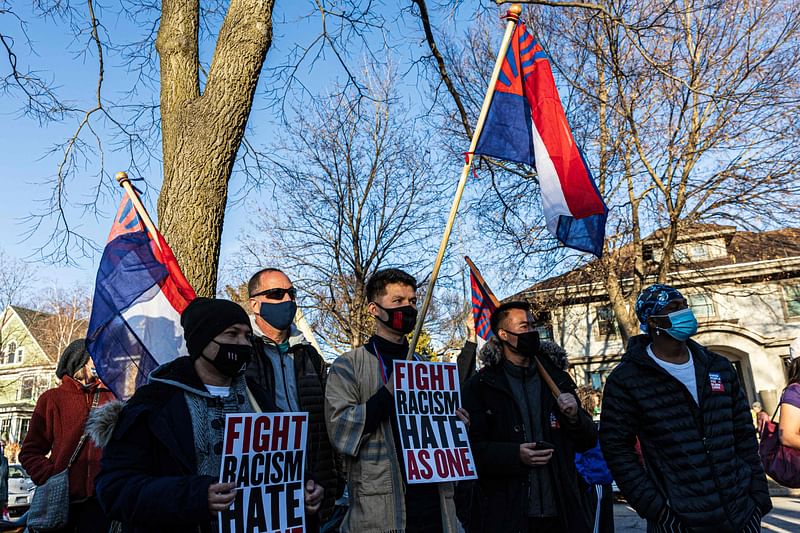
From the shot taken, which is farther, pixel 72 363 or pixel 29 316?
pixel 29 316

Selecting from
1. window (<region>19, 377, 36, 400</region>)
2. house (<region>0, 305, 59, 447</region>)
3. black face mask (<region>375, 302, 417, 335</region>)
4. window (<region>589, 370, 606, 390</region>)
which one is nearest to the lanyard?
black face mask (<region>375, 302, 417, 335</region>)

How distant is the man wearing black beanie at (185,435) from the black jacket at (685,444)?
5.62 ft

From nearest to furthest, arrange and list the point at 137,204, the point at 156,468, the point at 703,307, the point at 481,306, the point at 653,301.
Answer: the point at 156,468 → the point at 653,301 → the point at 137,204 → the point at 481,306 → the point at 703,307

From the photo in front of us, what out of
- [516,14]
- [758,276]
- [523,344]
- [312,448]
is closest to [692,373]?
[523,344]

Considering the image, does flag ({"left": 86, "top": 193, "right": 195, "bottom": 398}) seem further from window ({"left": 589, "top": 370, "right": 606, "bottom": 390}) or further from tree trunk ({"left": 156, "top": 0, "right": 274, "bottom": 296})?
window ({"left": 589, "top": 370, "right": 606, "bottom": 390})

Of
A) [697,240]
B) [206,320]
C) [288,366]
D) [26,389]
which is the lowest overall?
[288,366]

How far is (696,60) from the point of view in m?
17.0

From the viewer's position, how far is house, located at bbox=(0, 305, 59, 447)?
42844 mm

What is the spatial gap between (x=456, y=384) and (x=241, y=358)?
1555 mm

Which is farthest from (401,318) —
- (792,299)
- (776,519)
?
(792,299)

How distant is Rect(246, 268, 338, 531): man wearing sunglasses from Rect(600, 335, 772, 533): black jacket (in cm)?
164

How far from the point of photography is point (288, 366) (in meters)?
3.92

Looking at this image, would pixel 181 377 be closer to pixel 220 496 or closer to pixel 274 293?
pixel 220 496

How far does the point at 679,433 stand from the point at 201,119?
163 inches
